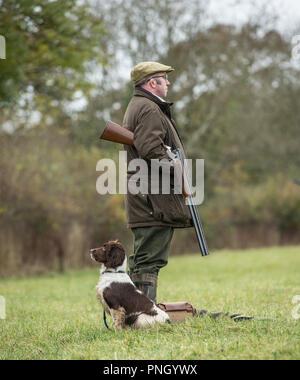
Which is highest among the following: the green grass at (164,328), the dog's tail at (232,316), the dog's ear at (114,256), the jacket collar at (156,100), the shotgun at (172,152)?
the jacket collar at (156,100)

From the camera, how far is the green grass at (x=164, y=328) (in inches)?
163

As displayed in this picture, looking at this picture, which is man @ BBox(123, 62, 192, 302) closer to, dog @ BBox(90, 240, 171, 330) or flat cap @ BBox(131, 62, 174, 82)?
flat cap @ BBox(131, 62, 174, 82)

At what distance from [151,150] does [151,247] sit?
3.16 ft

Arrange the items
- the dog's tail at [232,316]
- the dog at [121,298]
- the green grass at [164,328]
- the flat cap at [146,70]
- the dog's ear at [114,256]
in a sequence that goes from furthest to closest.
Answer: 1. the flat cap at [146,70]
2. the dog's tail at [232,316]
3. the dog's ear at [114,256]
4. the dog at [121,298]
5. the green grass at [164,328]

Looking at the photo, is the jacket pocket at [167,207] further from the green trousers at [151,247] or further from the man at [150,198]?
the green trousers at [151,247]

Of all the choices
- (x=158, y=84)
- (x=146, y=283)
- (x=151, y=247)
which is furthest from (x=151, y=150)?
(x=146, y=283)

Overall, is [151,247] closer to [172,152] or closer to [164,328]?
[164,328]

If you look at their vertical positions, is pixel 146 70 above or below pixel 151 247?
above

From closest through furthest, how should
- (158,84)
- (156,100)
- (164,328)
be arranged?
(164,328) < (156,100) < (158,84)

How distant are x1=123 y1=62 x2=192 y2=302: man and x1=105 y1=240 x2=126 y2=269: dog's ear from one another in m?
0.28

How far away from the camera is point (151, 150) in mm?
5059

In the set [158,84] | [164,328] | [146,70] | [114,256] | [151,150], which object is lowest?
[164,328]

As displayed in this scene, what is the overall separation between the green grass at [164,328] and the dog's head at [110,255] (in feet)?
2.06

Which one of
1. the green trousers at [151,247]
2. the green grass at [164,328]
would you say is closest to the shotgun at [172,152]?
the green trousers at [151,247]
